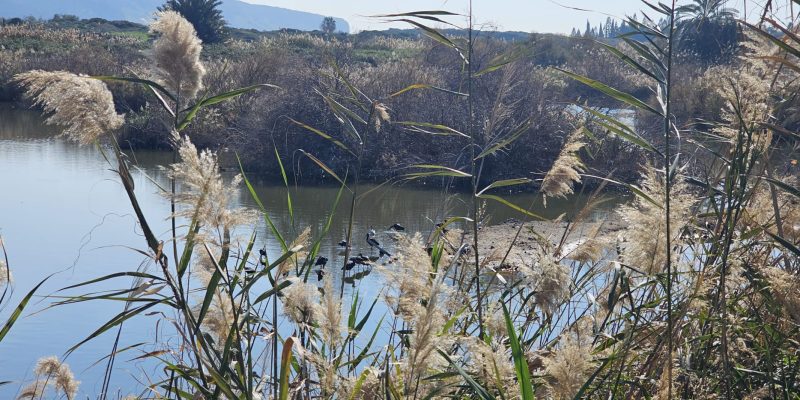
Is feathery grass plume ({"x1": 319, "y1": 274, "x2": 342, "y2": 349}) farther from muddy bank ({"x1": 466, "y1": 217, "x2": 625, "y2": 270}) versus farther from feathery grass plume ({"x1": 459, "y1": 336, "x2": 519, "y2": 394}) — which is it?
muddy bank ({"x1": 466, "y1": 217, "x2": 625, "y2": 270})

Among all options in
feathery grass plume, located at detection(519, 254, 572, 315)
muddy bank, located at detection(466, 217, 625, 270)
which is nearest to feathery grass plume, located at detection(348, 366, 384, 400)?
feathery grass plume, located at detection(519, 254, 572, 315)

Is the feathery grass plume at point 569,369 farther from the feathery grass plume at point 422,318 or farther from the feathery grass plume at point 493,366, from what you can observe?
the feathery grass plume at point 422,318

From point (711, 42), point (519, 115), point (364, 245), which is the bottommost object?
point (364, 245)

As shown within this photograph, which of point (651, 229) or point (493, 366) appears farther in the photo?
point (651, 229)

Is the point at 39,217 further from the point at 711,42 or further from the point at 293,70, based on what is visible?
the point at 711,42

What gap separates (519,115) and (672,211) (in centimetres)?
1271

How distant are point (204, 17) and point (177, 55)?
38066mm

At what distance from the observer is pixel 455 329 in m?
2.73

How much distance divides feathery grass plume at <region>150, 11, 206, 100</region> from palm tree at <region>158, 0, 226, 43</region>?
35795 millimetres

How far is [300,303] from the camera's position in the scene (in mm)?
1975

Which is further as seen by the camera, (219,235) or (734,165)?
(734,165)

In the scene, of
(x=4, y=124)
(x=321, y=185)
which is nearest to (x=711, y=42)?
(x=321, y=185)

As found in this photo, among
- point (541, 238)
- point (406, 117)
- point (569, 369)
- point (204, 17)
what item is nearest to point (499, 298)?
point (569, 369)

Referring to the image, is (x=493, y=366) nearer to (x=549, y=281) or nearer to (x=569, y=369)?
(x=569, y=369)
